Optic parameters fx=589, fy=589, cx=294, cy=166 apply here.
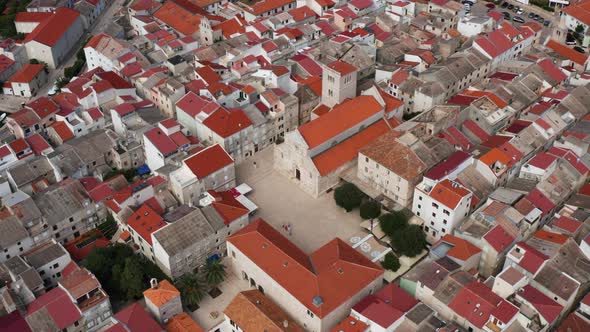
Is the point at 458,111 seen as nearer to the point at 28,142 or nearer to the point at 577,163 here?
the point at 577,163

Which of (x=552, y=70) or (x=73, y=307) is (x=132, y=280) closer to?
(x=73, y=307)

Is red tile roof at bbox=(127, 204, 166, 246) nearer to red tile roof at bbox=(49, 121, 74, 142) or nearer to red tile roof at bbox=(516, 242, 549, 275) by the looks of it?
red tile roof at bbox=(49, 121, 74, 142)

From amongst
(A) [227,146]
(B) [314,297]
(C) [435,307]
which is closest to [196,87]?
(A) [227,146]

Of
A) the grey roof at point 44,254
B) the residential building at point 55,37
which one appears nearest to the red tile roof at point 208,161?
the grey roof at point 44,254

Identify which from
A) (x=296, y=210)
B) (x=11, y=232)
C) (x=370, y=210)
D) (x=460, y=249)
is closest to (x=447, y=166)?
(x=370, y=210)

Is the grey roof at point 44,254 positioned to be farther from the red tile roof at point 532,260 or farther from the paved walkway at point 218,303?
the red tile roof at point 532,260

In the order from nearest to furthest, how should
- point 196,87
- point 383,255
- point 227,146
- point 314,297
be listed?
point 314,297
point 383,255
point 227,146
point 196,87

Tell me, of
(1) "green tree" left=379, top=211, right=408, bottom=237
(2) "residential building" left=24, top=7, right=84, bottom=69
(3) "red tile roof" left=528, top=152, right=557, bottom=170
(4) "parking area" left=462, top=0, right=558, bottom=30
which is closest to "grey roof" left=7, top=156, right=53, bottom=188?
(2) "residential building" left=24, top=7, right=84, bottom=69

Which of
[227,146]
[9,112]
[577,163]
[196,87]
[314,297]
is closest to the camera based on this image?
[314,297]

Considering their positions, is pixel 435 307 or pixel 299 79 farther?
pixel 299 79
